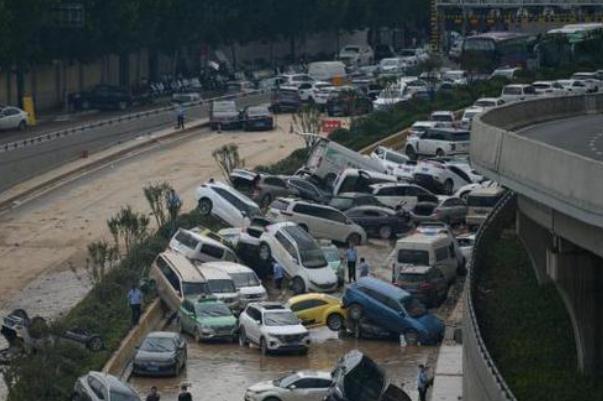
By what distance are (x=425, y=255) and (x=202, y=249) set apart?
502 cm

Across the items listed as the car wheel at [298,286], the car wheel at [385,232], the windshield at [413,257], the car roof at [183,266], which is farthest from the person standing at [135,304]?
the car wheel at [385,232]

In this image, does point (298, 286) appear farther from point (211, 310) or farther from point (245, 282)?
point (211, 310)

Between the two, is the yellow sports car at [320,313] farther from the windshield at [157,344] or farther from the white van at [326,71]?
the white van at [326,71]

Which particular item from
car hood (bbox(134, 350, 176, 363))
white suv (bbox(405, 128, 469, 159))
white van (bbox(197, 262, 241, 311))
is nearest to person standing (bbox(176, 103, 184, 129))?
white suv (bbox(405, 128, 469, 159))

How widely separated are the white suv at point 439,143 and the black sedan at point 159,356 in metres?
26.6

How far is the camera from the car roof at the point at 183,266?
40.3 meters

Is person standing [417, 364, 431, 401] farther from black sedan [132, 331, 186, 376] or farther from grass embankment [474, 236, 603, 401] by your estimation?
black sedan [132, 331, 186, 376]

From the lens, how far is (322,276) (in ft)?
140

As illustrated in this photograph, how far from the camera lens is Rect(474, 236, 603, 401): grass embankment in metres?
26.6

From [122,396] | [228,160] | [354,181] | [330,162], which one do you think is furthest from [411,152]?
[122,396]

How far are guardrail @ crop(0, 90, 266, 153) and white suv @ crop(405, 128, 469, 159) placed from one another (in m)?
13.0

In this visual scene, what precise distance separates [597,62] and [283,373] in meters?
51.5

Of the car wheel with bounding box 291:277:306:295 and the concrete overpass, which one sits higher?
the concrete overpass

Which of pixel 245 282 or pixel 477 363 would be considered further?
pixel 245 282
